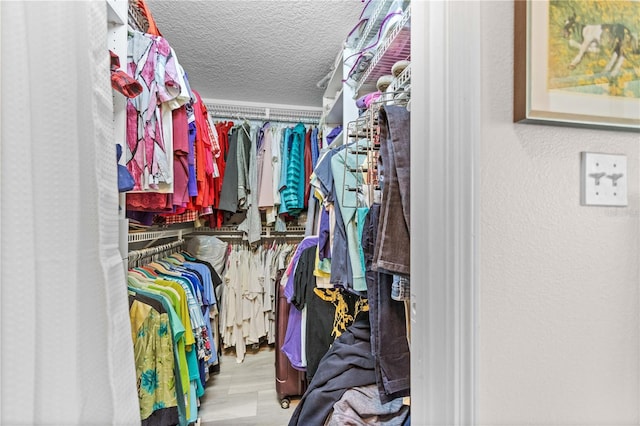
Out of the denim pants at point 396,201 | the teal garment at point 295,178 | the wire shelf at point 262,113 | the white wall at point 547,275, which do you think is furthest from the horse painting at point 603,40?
the wire shelf at point 262,113

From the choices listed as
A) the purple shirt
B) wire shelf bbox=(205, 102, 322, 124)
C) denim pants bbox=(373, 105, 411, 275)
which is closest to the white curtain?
denim pants bbox=(373, 105, 411, 275)

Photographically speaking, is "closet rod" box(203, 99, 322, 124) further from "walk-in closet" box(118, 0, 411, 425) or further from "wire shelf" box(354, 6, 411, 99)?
"wire shelf" box(354, 6, 411, 99)

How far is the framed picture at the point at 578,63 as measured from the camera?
47 cm

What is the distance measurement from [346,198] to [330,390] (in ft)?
2.32

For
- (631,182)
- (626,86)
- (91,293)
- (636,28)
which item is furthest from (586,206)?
(91,293)

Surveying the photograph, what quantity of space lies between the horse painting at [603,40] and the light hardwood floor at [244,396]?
2.02 meters

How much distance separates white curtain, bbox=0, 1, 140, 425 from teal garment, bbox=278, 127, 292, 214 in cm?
179

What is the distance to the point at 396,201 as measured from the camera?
73 cm

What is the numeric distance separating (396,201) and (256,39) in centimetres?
148

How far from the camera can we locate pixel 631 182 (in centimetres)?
52

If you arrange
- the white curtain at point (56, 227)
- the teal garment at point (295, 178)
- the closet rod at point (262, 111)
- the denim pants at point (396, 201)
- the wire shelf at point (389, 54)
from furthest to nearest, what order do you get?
1. the closet rod at point (262, 111)
2. the teal garment at point (295, 178)
3. the wire shelf at point (389, 54)
4. the denim pants at point (396, 201)
5. the white curtain at point (56, 227)

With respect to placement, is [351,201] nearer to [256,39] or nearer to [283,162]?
[256,39]

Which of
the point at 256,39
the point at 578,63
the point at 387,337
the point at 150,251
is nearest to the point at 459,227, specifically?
the point at 578,63

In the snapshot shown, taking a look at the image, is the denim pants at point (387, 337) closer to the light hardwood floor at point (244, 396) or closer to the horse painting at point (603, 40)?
the horse painting at point (603, 40)
